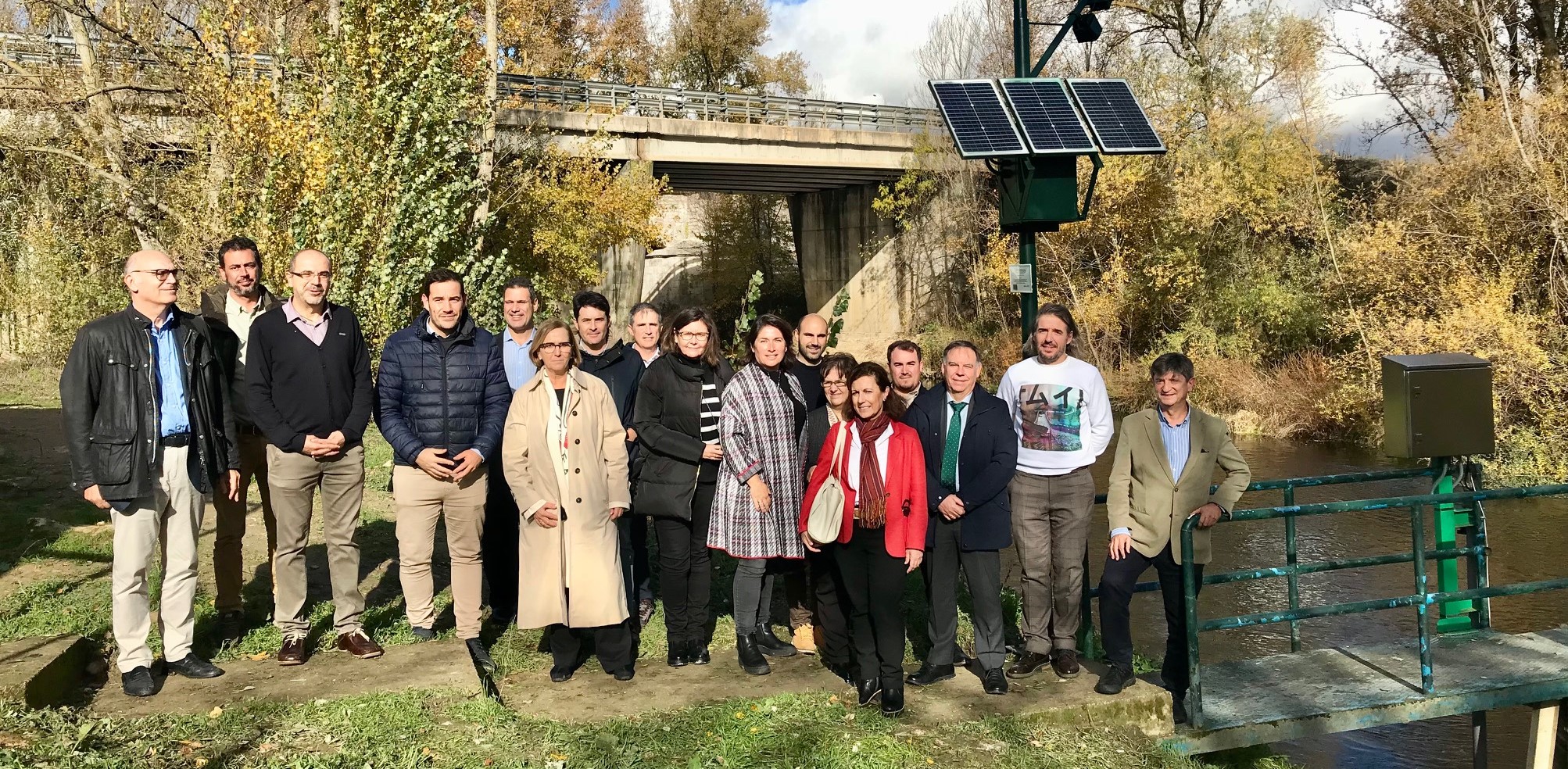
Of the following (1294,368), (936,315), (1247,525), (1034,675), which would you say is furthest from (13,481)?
(936,315)

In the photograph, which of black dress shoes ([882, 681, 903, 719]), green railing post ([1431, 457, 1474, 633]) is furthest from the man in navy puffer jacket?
green railing post ([1431, 457, 1474, 633])

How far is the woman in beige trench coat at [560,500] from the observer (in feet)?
17.4

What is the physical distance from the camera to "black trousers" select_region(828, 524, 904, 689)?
4992 millimetres

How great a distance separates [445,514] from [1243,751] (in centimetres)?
490

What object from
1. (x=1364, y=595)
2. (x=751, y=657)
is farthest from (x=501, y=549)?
(x=1364, y=595)

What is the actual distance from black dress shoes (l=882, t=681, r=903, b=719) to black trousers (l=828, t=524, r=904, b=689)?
0.01 metres

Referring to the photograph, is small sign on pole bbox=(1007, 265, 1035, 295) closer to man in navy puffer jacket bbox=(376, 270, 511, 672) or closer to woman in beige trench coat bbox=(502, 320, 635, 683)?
woman in beige trench coat bbox=(502, 320, 635, 683)

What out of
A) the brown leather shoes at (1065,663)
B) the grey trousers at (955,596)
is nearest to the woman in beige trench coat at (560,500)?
the grey trousers at (955,596)

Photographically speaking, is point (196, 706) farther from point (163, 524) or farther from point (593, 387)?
point (593, 387)

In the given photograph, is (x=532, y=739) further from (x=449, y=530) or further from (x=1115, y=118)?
(x=1115, y=118)

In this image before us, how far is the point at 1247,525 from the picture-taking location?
13312mm

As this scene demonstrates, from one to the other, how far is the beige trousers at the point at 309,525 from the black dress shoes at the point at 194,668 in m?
0.37

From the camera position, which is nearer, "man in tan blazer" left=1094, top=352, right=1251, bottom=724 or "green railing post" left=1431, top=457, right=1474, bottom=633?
"man in tan blazer" left=1094, top=352, right=1251, bottom=724

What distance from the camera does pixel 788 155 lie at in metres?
31.4
